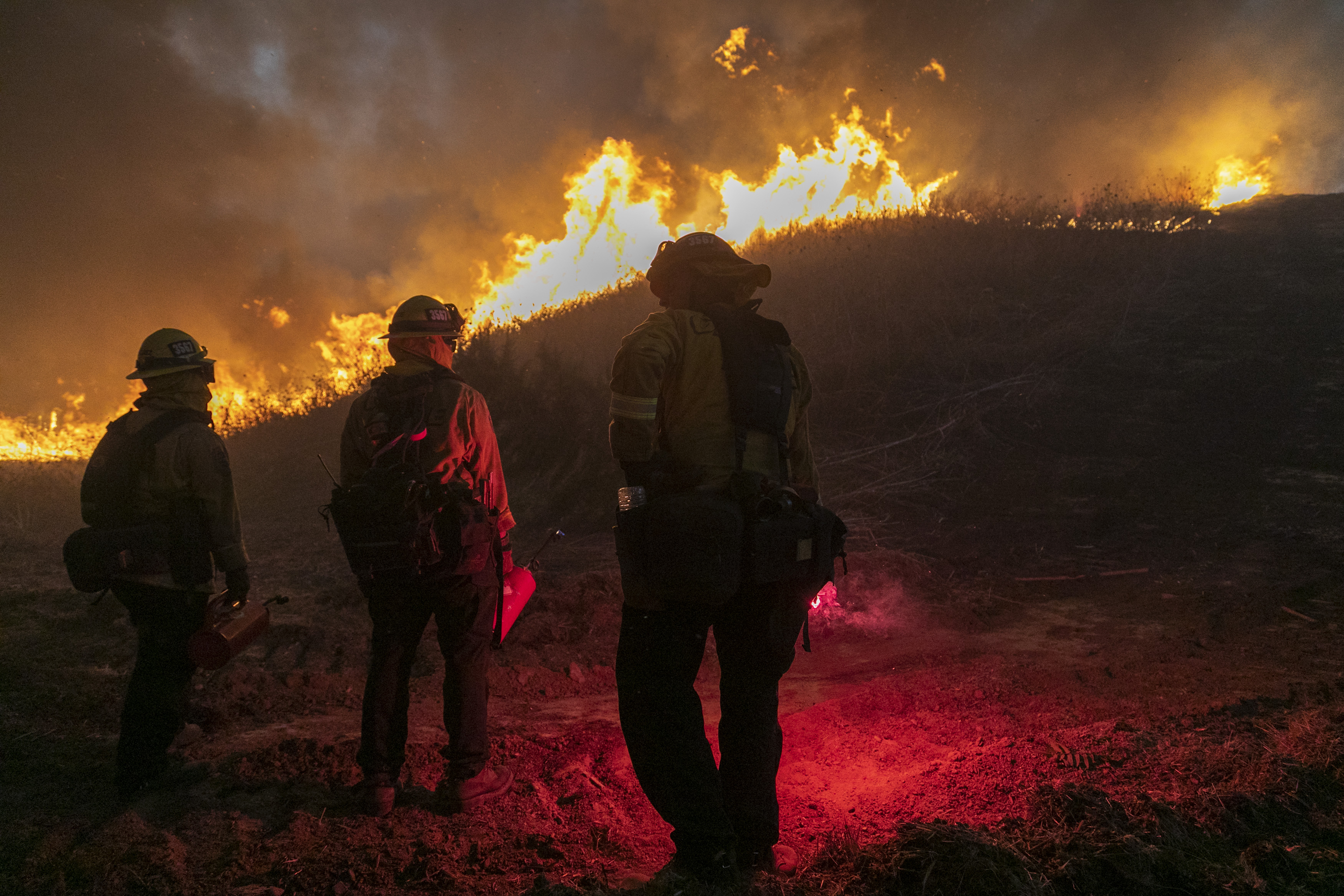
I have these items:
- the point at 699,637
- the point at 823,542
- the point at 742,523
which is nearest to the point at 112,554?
the point at 699,637

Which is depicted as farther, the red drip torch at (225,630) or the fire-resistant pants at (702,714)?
the red drip torch at (225,630)

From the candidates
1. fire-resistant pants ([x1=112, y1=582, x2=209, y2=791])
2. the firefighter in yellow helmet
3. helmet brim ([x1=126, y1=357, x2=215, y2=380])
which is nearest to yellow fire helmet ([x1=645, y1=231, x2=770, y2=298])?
the firefighter in yellow helmet

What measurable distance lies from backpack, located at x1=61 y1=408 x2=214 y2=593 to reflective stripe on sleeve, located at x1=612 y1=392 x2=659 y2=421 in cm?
219

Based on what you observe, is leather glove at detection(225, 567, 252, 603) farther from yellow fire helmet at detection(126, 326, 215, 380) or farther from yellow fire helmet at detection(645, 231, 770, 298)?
yellow fire helmet at detection(645, 231, 770, 298)

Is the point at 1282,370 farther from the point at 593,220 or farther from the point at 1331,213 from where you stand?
the point at 593,220

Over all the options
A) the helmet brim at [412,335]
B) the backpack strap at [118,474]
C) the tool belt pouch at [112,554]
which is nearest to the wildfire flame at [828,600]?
→ the helmet brim at [412,335]

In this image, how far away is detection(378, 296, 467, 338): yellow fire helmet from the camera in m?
2.96

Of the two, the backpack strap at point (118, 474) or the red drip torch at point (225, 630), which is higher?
the backpack strap at point (118, 474)

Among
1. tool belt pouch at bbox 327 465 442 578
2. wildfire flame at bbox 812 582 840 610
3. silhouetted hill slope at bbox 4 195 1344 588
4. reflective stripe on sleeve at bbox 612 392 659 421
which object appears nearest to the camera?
reflective stripe on sleeve at bbox 612 392 659 421

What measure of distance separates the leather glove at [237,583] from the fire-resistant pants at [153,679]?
0.14 meters

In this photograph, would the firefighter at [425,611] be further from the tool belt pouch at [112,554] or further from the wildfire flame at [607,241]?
the wildfire flame at [607,241]

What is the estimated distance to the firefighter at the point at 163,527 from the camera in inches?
116

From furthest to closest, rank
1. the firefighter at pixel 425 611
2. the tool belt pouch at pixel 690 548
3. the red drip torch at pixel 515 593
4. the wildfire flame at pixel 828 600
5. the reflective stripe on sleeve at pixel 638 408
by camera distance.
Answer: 1. the wildfire flame at pixel 828 600
2. the red drip torch at pixel 515 593
3. the firefighter at pixel 425 611
4. the reflective stripe on sleeve at pixel 638 408
5. the tool belt pouch at pixel 690 548

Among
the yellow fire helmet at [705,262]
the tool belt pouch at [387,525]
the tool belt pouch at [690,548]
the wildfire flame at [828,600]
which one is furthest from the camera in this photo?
the wildfire flame at [828,600]
